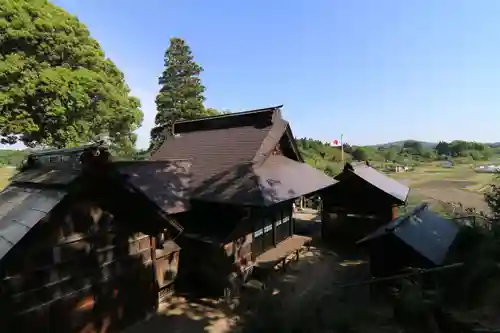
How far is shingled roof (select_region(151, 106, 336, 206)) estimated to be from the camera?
10812 mm

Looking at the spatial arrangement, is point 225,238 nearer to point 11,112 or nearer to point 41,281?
point 41,281

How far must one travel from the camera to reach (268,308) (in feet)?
19.4

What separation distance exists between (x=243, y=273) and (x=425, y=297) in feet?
20.5

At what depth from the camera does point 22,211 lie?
6.54 metres

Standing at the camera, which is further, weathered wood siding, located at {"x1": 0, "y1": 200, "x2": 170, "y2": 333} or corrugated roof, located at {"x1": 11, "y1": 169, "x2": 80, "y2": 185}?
corrugated roof, located at {"x1": 11, "y1": 169, "x2": 80, "y2": 185}

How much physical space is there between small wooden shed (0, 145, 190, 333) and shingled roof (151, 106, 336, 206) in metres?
2.96

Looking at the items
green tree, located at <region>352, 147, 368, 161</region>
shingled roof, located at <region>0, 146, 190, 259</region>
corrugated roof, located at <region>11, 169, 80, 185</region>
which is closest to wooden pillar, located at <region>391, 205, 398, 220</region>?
shingled roof, located at <region>0, 146, 190, 259</region>

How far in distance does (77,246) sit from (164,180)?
18.7ft

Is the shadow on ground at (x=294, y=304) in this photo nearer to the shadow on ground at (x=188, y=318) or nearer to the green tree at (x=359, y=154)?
the shadow on ground at (x=188, y=318)

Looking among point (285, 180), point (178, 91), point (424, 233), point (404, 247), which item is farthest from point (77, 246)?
point (178, 91)

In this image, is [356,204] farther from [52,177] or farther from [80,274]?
[52,177]

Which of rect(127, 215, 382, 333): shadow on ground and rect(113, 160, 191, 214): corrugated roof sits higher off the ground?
rect(113, 160, 191, 214): corrugated roof

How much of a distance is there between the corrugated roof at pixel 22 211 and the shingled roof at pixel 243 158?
518 centimetres

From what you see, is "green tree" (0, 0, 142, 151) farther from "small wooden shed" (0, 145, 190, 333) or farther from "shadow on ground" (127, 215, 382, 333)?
"shadow on ground" (127, 215, 382, 333)
